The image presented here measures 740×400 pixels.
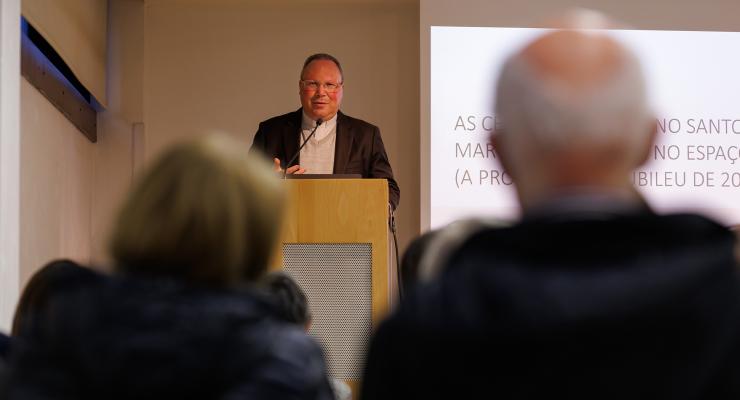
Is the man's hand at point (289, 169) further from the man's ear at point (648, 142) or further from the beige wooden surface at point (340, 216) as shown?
the man's ear at point (648, 142)

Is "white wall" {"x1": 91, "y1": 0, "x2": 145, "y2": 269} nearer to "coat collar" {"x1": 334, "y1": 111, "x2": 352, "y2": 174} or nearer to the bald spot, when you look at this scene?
"coat collar" {"x1": 334, "y1": 111, "x2": 352, "y2": 174}

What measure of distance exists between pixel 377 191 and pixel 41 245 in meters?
2.98

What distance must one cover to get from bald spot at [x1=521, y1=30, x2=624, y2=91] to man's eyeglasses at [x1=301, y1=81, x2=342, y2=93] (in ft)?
13.7

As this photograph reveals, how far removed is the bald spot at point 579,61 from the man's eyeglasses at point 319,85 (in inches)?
164

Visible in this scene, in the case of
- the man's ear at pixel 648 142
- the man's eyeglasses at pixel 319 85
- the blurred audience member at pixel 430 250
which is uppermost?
the man's eyeglasses at pixel 319 85

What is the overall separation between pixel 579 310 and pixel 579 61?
27 centimetres

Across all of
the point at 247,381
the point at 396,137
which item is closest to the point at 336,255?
the point at 247,381

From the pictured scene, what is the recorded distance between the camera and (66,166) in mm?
6645

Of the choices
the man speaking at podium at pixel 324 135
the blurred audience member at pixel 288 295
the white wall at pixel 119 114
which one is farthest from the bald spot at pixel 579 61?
the white wall at pixel 119 114

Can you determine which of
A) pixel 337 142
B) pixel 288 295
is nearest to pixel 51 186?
pixel 337 142

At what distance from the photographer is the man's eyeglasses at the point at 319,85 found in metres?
5.20

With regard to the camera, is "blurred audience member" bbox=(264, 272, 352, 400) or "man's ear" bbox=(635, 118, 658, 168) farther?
"blurred audience member" bbox=(264, 272, 352, 400)

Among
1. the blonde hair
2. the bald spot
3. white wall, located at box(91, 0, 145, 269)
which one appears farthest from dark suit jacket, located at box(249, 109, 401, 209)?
the bald spot

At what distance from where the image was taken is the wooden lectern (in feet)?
12.6
